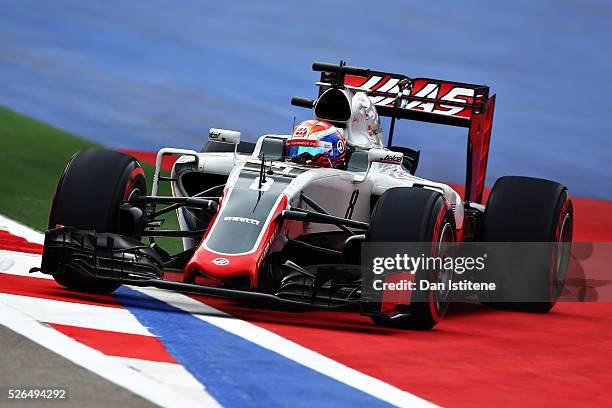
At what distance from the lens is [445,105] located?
12.1 meters

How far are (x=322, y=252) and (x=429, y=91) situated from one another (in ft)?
13.5

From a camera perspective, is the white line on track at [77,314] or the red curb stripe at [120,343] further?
the white line on track at [77,314]

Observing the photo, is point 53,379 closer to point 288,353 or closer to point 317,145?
point 288,353

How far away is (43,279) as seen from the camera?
29.8ft

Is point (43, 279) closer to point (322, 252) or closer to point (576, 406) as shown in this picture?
point (322, 252)

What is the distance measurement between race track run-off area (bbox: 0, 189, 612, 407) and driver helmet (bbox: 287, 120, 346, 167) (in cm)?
137

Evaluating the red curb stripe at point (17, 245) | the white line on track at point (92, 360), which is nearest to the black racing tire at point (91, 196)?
the white line on track at point (92, 360)

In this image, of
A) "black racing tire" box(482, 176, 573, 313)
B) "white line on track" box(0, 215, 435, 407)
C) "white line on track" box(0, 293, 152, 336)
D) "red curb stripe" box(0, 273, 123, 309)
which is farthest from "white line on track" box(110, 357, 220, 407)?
"black racing tire" box(482, 176, 573, 313)

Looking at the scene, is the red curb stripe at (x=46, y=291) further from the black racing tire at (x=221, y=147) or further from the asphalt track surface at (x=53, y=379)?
the black racing tire at (x=221, y=147)

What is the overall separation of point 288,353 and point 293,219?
1979mm

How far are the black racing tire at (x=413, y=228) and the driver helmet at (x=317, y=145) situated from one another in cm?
149

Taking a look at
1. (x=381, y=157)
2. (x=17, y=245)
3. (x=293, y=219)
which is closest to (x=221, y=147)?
(x=17, y=245)

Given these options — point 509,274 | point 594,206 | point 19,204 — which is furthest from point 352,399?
point 594,206

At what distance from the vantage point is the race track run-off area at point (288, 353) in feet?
17.1
